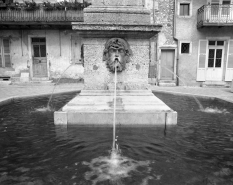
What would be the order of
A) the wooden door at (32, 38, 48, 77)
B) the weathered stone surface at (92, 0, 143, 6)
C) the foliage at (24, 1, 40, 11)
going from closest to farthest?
the weathered stone surface at (92, 0, 143, 6), the foliage at (24, 1, 40, 11), the wooden door at (32, 38, 48, 77)

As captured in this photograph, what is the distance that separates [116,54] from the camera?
4480 mm

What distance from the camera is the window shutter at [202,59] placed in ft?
52.5

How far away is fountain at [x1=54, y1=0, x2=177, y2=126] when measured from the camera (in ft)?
13.9

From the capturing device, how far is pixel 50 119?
4.67m

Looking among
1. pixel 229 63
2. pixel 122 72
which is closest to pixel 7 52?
pixel 122 72

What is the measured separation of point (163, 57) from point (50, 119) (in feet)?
43.4

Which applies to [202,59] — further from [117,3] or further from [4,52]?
[4,52]

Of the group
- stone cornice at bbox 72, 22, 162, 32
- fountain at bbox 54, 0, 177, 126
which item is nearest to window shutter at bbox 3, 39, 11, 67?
fountain at bbox 54, 0, 177, 126

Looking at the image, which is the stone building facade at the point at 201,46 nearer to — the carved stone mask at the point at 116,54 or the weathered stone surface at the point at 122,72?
the weathered stone surface at the point at 122,72

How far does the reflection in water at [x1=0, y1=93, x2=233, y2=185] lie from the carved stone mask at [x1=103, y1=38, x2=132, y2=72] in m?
1.35

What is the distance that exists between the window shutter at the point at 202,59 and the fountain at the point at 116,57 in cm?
1259

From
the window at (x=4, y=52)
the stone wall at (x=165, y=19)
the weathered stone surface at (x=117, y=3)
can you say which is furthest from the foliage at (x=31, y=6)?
the weathered stone surface at (x=117, y=3)

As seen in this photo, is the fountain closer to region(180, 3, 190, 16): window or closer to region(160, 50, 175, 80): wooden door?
region(160, 50, 175, 80): wooden door

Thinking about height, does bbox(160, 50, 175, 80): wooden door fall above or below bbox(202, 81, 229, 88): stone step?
above
